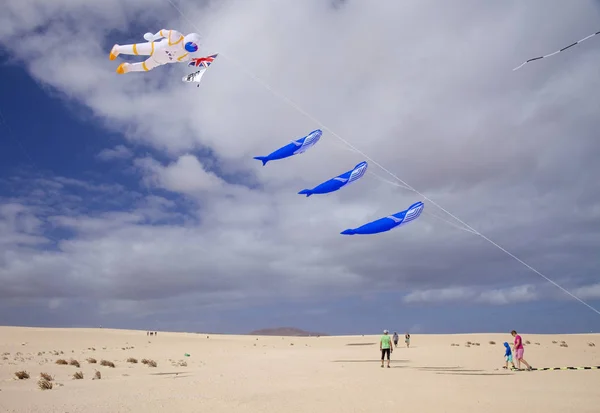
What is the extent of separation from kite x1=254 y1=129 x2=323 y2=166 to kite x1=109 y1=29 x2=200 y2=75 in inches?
191

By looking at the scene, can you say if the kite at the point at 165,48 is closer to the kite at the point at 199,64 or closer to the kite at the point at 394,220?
the kite at the point at 199,64

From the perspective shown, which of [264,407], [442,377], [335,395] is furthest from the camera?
[442,377]

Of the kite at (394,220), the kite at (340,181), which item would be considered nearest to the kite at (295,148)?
the kite at (340,181)

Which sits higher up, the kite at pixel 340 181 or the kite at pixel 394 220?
the kite at pixel 340 181

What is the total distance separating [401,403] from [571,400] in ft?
13.6

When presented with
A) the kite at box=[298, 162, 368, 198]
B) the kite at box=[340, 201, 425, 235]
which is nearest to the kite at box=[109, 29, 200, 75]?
the kite at box=[298, 162, 368, 198]

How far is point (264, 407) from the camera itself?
33.5 feet

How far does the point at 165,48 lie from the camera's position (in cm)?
1622

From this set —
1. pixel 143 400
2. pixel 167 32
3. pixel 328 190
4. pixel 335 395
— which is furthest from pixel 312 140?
pixel 143 400

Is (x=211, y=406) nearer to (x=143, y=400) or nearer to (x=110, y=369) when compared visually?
(x=143, y=400)

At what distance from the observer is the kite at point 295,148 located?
61.4 ft

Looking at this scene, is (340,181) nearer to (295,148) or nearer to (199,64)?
(295,148)

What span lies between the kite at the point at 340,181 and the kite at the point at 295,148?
65.3 inches

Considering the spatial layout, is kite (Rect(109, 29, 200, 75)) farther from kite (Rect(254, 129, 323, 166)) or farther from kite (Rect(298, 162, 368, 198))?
kite (Rect(298, 162, 368, 198))
